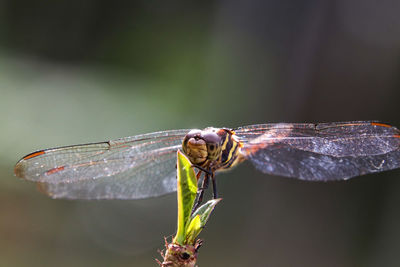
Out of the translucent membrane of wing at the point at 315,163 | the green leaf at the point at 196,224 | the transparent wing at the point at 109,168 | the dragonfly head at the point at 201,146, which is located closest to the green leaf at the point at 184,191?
the green leaf at the point at 196,224

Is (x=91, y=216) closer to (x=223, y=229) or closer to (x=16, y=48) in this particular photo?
(x=223, y=229)

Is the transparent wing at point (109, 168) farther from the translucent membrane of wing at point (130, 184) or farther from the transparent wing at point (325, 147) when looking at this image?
the transparent wing at point (325, 147)

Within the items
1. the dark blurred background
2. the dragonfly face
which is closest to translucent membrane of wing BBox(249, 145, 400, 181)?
the dragonfly face

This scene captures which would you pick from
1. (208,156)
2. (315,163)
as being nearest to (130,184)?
(208,156)

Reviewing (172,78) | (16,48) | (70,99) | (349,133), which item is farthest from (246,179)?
(16,48)

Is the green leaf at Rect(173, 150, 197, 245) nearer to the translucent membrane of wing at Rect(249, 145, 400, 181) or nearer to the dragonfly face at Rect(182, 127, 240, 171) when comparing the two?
the dragonfly face at Rect(182, 127, 240, 171)

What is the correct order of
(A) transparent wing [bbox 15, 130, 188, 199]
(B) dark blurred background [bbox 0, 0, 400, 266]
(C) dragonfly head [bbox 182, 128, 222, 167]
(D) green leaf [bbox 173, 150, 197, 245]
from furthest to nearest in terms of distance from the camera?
1. (B) dark blurred background [bbox 0, 0, 400, 266]
2. (A) transparent wing [bbox 15, 130, 188, 199]
3. (C) dragonfly head [bbox 182, 128, 222, 167]
4. (D) green leaf [bbox 173, 150, 197, 245]

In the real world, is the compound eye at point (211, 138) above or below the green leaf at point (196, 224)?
above
